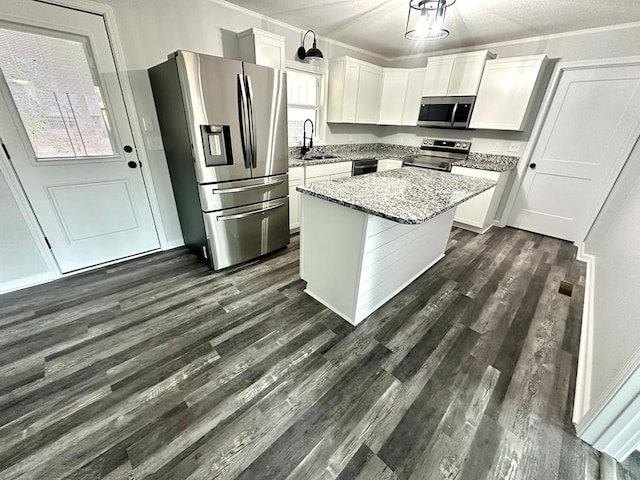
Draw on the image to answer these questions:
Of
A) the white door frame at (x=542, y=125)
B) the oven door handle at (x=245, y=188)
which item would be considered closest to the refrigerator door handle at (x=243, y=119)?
the oven door handle at (x=245, y=188)

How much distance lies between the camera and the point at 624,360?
3.89 ft

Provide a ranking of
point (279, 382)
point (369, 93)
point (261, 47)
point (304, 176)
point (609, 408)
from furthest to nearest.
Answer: point (369, 93)
point (304, 176)
point (261, 47)
point (279, 382)
point (609, 408)

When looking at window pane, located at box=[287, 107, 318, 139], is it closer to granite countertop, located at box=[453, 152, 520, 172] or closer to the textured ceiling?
the textured ceiling

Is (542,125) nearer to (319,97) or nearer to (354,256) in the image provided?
(319,97)

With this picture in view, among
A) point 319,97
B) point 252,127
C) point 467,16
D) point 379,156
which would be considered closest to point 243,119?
point 252,127

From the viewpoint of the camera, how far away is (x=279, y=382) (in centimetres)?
151

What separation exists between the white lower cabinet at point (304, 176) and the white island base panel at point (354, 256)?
1.21m

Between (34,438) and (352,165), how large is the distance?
3.82 metres

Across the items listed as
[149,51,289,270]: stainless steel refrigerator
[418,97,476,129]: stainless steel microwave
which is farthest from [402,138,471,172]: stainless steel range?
[149,51,289,270]: stainless steel refrigerator

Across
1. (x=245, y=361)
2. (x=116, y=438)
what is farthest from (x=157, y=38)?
(x=116, y=438)

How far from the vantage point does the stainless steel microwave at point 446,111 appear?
3547 millimetres

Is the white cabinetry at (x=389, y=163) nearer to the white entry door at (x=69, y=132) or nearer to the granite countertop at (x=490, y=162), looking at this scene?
the granite countertop at (x=490, y=162)

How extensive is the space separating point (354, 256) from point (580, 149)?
3512 millimetres

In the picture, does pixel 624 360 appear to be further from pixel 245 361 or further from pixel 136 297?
pixel 136 297
